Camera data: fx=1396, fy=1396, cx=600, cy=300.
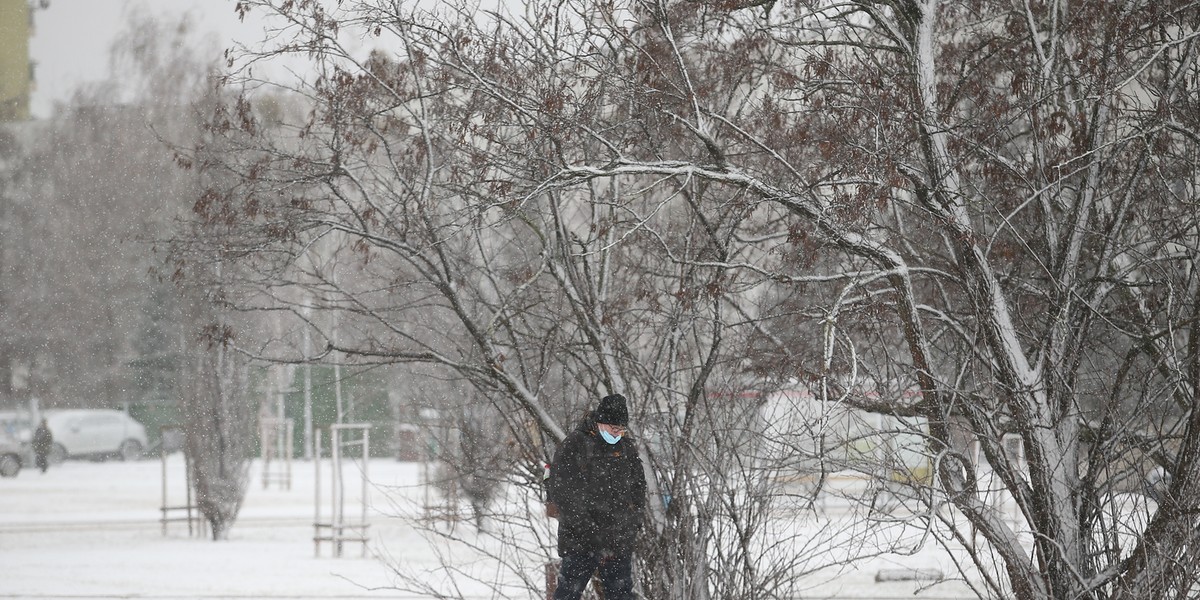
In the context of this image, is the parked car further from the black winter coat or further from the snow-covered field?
the black winter coat

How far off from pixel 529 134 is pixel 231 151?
1877 millimetres

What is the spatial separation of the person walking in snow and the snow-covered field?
1121 mm

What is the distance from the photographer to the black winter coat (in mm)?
7114

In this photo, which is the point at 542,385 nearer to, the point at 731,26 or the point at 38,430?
the point at 731,26

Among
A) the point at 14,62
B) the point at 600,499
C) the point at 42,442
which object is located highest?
the point at 14,62

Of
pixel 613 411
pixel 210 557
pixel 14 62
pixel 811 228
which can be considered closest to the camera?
pixel 613 411

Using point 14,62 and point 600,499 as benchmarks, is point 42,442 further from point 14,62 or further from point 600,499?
point 600,499

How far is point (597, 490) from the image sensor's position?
7113mm

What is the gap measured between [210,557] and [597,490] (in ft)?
39.4

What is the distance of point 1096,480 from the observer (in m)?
6.65

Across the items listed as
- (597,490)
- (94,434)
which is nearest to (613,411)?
(597,490)

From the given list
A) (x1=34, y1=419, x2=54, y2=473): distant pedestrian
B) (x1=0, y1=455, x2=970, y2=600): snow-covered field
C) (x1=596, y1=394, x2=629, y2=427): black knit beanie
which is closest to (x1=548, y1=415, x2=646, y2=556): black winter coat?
(x1=596, y1=394, x2=629, y2=427): black knit beanie

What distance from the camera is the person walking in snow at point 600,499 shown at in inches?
280

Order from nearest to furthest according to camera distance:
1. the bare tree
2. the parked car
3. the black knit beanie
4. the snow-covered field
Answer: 1. the bare tree
2. the black knit beanie
3. the snow-covered field
4. the parked car
